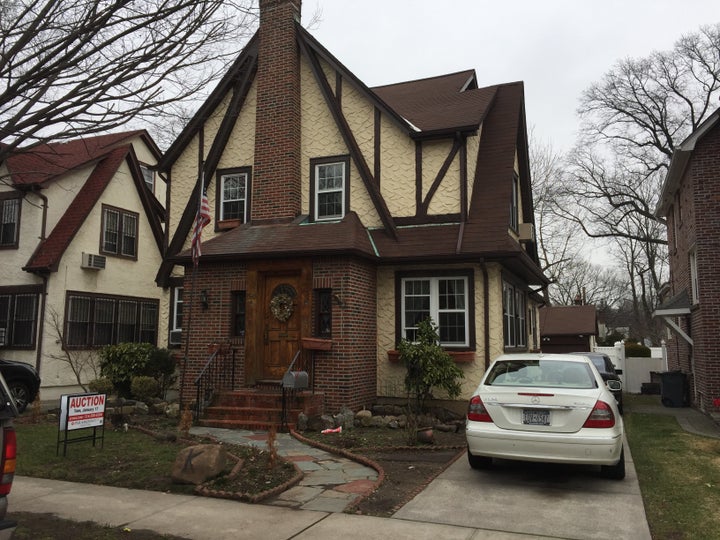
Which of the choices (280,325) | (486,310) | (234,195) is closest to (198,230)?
(280,325)

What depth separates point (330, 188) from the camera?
13.8m

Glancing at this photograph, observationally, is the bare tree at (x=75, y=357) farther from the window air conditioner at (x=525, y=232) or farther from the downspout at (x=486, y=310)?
the window air conditioner at (x=525, y=232)

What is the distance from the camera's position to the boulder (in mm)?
6664

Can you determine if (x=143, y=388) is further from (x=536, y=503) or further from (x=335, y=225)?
(x=536, y=503)

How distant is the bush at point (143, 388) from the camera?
43.2 feet

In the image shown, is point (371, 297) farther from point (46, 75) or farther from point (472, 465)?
point (46, 75)

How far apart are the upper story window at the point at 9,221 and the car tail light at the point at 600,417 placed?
16.9m

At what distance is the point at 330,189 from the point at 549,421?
8585 millimetres

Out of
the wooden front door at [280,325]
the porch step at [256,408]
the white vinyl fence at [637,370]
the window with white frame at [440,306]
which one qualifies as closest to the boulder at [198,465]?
the porch step at [256,408]

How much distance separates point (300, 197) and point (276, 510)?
29.6ft

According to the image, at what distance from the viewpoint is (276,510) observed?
5.83 m

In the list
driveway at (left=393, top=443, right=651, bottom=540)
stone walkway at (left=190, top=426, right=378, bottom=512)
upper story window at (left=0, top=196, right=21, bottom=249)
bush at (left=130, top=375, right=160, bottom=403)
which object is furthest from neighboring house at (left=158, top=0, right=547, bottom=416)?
upper story window at (left=0, top=196, right=21, bottom=249)

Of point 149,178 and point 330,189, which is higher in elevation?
point 149,178

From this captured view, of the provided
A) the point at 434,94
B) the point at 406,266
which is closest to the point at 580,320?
the point at 434,94
